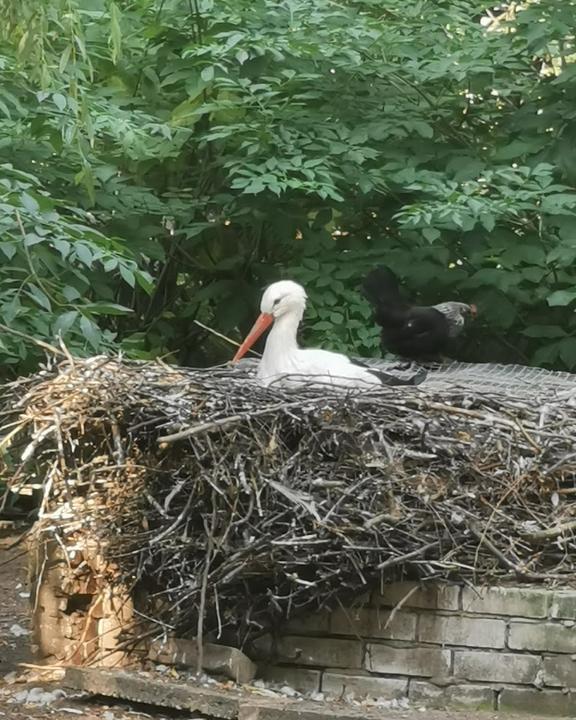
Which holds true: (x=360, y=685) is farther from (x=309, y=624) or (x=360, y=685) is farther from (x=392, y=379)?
(x=392, y=379)

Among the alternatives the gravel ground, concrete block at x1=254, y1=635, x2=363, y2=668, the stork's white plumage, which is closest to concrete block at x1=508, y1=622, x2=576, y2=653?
the gravel ground

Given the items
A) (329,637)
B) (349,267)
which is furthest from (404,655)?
(349,267)

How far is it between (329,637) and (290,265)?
4135 mm

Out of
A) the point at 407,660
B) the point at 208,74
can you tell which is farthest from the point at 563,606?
the point at 208,74

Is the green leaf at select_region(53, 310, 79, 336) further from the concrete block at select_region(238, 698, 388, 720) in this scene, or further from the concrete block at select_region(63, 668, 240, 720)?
the concrete block at select_region(238, 698, 388, 720)

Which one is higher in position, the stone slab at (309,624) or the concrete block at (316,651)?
the stone slab at (309,624)

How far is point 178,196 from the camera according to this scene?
29.5 ft

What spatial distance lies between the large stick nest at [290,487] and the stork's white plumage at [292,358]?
460 mm

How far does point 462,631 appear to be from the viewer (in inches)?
205

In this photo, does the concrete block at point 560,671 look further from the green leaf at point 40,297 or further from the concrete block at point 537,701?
the green leaf at point 40,297

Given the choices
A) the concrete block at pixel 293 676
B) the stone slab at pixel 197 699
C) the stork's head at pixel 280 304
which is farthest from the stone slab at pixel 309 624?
the stork's head at pixel 280 304

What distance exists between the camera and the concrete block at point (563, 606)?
5082 mm

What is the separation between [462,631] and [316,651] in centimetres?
61

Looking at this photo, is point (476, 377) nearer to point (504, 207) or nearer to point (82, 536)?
point (504, 207)
